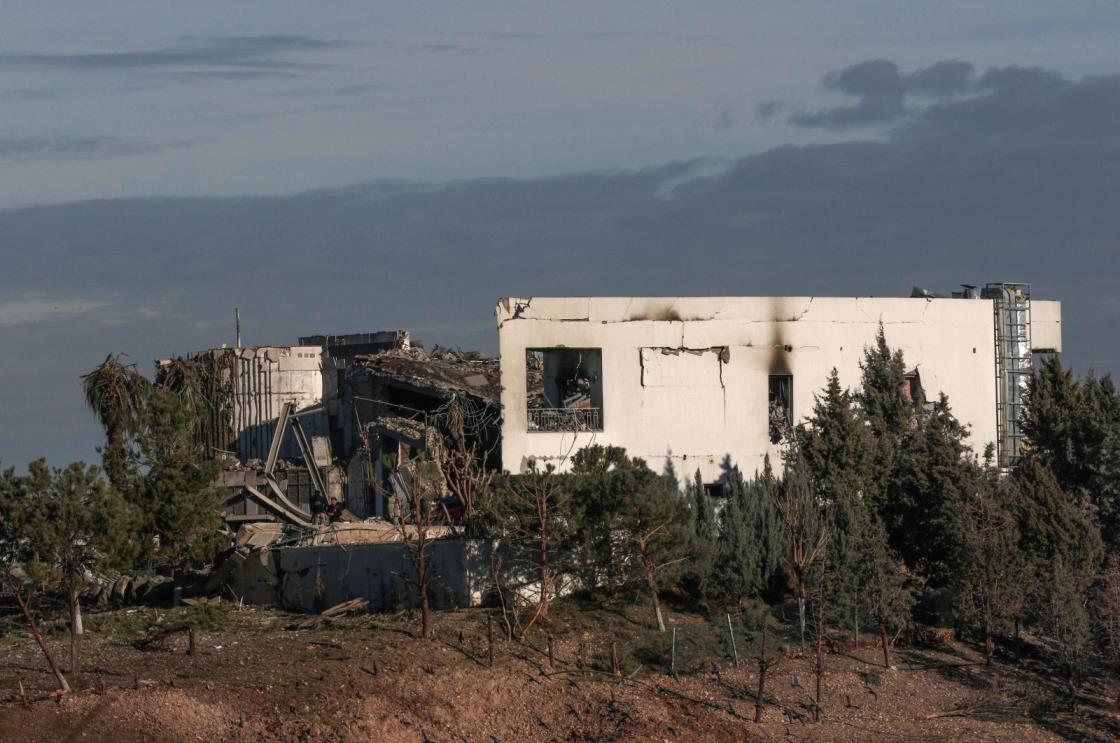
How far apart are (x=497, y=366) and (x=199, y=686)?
60.3ft

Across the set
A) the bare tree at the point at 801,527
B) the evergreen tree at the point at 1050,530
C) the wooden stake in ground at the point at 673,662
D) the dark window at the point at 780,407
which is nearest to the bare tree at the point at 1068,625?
the evergreen tree at the point at 1050,530

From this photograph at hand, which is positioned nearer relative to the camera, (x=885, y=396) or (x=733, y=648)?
(x=733, y=648)

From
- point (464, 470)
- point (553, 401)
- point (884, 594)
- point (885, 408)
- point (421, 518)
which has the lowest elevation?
point (884, 594)

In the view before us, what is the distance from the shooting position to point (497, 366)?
42094 mm

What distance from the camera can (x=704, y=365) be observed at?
37062 mm

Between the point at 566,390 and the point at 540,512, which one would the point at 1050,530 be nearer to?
the point at 540,512

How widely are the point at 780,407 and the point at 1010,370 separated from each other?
6784 millimetres

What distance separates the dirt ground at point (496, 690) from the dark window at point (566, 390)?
251 inches

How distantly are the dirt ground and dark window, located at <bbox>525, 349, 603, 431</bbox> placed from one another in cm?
637

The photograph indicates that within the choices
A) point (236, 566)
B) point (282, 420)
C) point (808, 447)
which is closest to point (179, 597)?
point (236, 566)

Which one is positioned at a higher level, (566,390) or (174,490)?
(566,390)

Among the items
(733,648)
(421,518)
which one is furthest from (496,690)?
(733,648)

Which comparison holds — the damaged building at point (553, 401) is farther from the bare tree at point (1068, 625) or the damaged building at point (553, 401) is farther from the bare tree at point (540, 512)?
the bare tree at point (1068, 625)

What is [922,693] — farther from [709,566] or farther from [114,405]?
[114,405]
